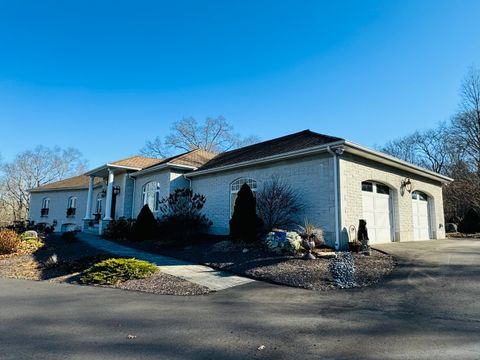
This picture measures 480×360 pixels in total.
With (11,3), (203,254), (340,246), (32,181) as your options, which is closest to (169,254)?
(203,254)

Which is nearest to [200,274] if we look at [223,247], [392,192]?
[223,247]

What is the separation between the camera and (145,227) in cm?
1655

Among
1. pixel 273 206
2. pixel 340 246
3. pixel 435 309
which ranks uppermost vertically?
pixel 273 206

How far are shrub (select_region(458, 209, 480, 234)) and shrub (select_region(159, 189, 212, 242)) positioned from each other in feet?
64.9

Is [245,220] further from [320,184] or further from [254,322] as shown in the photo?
[254,322]

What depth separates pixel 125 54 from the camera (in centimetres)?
1438

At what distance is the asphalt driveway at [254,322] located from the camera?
3.71 meters

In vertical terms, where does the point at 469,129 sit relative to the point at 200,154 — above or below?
above

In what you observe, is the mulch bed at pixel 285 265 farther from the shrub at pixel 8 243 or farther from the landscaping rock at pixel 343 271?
the shrub at pixel 8 243

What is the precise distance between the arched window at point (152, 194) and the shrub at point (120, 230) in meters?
1.57

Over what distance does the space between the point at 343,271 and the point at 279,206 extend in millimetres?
4816

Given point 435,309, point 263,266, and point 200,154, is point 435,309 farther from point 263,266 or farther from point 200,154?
point 200,154

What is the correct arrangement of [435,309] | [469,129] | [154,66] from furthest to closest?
[469,129], [154,66], [435,309]

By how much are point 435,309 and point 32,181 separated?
173 ft
